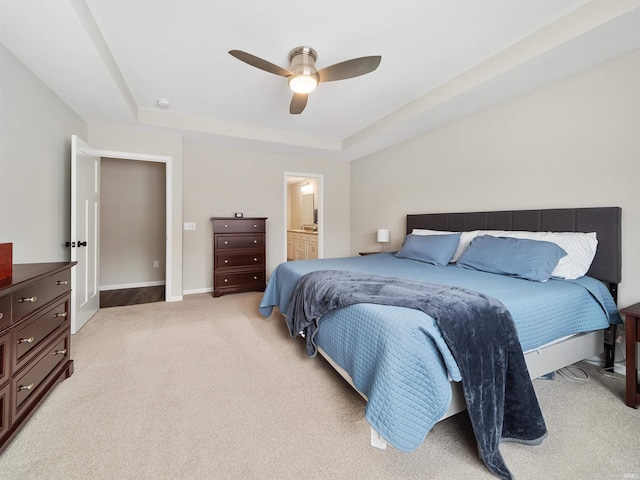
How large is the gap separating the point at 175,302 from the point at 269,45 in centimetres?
330

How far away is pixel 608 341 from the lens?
2051 mm

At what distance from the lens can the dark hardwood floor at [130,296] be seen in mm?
3795

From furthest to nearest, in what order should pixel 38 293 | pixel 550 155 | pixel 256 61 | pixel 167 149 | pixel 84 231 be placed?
pixel 167 149, pixel 84 231, pixel 550 155, pixel 256 61, pixel 38 293

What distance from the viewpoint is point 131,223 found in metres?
4.70

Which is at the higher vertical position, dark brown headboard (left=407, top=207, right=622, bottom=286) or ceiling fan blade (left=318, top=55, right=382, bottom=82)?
ceiling fan blade (left=318, top=55, right=382, bottom=82)

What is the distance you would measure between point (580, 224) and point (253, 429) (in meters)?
2.82

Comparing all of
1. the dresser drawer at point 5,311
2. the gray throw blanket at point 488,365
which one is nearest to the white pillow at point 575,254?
the gray throw blanket at point 488,365

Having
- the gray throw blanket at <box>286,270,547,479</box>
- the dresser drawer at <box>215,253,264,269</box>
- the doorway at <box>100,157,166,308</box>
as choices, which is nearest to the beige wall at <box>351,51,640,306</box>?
the gray throw blanket at <box>286,270,547,479</box>

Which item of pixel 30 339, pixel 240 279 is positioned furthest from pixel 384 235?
pixel 30 339

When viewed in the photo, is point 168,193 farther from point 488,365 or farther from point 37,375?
point 488,365

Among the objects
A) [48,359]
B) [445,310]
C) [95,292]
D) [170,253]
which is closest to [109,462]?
[48,359]

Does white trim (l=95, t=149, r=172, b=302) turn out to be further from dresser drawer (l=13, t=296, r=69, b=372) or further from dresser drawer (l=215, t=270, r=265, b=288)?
dresser drawer (l=13, t=296, r=69, b=372)

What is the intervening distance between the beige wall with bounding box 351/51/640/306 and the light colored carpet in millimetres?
1238

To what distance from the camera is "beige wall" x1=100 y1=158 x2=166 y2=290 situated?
4547 mm
